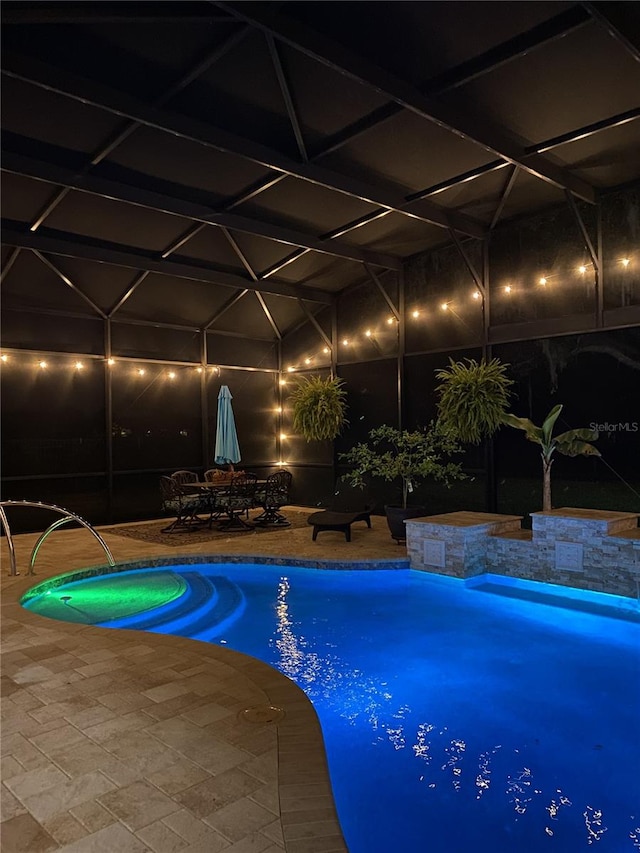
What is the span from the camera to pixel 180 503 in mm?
8984

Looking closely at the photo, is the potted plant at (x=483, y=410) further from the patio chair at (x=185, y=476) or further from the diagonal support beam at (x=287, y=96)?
the patio chair at (x=185, y=476)

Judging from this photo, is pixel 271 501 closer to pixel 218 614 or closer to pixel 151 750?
pixel 218 614

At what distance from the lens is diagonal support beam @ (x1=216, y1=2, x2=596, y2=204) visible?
4206mm

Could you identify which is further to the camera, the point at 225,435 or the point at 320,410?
the point at 320,410

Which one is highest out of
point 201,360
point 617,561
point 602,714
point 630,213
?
point 630,213

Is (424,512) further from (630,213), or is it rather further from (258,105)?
(258,105)

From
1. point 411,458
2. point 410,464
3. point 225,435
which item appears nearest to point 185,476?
point 225,435

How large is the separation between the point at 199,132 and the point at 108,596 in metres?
4.58

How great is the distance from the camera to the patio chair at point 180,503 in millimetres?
8836

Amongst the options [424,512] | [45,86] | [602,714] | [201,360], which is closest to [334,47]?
[45,86]

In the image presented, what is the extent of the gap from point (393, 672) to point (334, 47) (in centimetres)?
478

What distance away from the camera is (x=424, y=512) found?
8.22 metres

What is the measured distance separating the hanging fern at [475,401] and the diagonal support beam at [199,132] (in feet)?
7.13

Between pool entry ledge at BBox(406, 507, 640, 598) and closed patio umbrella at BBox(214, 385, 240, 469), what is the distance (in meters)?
4.19
